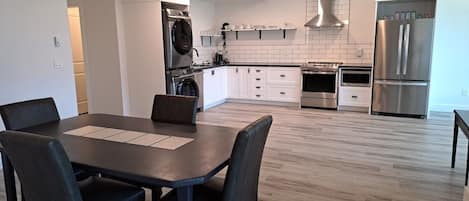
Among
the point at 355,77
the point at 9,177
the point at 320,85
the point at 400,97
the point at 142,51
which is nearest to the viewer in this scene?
the point at 9,177

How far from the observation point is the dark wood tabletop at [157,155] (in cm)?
171

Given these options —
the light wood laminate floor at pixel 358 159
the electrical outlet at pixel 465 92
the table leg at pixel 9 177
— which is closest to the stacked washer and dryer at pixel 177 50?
the light wood laminate floor at pixel 358 159

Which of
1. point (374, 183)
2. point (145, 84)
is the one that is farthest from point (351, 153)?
point (145, 84)

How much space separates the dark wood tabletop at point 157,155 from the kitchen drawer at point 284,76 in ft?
14.1

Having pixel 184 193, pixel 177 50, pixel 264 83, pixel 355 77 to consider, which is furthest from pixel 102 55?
pixel 184 193

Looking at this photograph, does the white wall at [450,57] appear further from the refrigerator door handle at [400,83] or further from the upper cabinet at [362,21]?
the upper cabinet at [362,21]

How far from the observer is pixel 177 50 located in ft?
18.1

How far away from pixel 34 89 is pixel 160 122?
2.05 meters

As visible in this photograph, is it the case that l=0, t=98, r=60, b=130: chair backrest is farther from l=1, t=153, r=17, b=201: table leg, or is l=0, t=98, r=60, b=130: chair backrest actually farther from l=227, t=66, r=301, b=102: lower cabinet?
l=227, t=66, r=301, b=102: lower cabinet

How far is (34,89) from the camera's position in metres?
3.97

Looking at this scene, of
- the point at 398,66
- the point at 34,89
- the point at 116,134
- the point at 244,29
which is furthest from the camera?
the point at 244,29

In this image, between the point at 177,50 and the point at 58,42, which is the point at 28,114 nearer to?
the point at 58,42

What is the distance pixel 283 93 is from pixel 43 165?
5.45 m

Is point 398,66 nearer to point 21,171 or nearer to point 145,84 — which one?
point 145,84
